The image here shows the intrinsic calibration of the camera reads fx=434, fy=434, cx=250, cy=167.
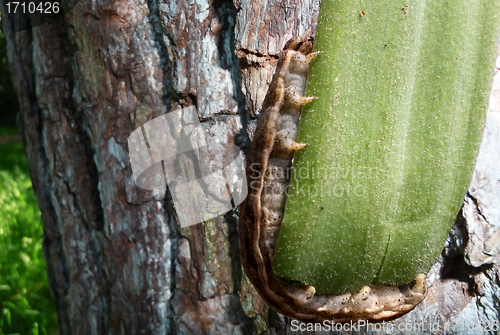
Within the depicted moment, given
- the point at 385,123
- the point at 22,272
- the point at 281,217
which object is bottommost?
the point at 22,272

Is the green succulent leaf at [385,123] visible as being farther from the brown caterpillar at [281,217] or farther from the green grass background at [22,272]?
the green grass background at [22,272]

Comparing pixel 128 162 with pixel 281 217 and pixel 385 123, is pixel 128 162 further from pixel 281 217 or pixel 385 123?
pixel 385 123

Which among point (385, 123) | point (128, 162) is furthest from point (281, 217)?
point (128, 162)

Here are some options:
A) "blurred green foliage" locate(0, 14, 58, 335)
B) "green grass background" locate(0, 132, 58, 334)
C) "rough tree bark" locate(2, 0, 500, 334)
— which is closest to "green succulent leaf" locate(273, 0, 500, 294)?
"rough tree bark" locate(2, 0, 500, 334)

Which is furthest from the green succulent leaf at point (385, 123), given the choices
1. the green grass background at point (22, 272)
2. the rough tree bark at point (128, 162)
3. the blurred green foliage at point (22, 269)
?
the blurred green foliage at point (22, 269)

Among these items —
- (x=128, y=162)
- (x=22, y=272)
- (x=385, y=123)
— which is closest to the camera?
(x=385, y=123)

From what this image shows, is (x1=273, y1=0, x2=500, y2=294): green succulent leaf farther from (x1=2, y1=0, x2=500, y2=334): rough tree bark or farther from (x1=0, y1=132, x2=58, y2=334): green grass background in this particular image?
(x1=0, y1=132, x2=58, y2=334): green grass background
